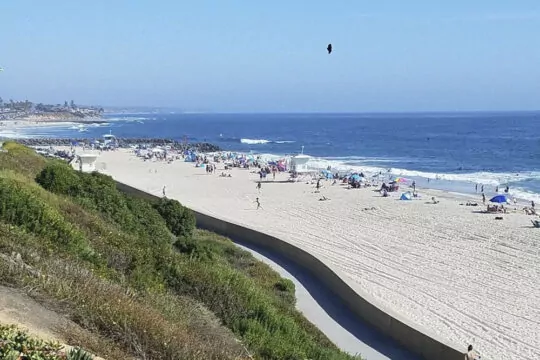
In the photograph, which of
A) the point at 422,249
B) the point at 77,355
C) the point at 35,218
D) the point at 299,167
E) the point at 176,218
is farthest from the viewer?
the point at 299,167

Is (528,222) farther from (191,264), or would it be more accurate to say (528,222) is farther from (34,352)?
(34,352)

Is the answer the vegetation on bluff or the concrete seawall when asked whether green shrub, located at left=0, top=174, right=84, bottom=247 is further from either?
the concrete seawall

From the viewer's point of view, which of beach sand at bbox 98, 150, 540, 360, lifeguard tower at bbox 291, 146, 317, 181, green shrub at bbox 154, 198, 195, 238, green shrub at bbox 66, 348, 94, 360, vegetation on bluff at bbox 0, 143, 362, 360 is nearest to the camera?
green shrub at bbox 66, 348, 94, 360

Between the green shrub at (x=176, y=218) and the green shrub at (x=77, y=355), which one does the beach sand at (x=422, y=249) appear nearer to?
the green shrub at (x=176, y=218)

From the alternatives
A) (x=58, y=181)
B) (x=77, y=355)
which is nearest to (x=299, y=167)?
(x=58, y=181)

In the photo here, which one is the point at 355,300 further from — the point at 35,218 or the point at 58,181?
the point at 58,181

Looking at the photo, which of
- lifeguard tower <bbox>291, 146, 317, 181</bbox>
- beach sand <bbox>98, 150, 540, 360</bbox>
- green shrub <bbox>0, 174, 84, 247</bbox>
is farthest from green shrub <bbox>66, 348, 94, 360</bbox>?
lifeguard tower <bbox>291, 146, 317, 181</bbox>
